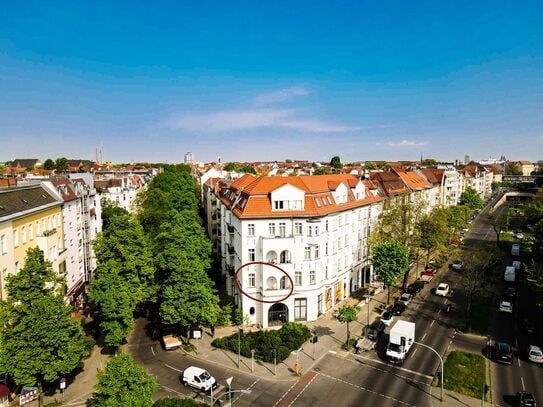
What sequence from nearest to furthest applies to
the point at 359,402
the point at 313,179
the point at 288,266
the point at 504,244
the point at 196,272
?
the point at 359,402, the point at 196,272, the point at 288,266, the point at 313,179, the point at 504,244

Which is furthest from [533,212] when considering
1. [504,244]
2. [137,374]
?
[137,374]

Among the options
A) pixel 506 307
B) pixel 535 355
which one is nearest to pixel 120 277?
pixel 535 355

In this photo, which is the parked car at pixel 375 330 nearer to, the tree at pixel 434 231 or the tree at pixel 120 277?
the tree at pixel 434 231

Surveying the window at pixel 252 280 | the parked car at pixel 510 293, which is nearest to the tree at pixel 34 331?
the window at pixel 252 280

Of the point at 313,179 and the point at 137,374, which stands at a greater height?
the point at 313,179

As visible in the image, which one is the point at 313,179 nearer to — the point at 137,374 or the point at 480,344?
the point at 480,344

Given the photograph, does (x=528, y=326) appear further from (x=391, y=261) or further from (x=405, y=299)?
(x=391, y=261)
